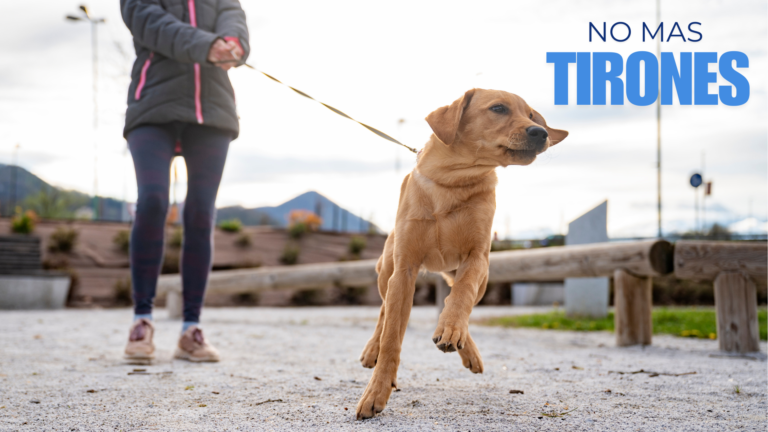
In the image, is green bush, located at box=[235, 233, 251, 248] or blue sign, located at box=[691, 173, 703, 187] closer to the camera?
blue sign, located at box=[691, 173, 703, 187]

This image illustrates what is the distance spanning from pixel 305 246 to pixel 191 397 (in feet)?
42.7

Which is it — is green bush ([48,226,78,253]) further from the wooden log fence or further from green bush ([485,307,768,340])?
the wooden log fence

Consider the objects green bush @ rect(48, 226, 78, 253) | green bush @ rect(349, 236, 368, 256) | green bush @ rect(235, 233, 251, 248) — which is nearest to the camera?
green bush @ rect(48, 226, 78, 253)

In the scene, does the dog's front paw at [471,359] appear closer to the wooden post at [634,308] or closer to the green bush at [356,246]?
the wooden post at [634,308]

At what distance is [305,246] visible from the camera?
15461 millimetres

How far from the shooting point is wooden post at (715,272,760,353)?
432cm

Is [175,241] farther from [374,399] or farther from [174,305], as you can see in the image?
[374,399]

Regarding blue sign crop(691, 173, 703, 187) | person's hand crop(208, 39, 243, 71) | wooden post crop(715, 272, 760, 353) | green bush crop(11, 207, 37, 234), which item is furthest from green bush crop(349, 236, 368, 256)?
person's hand crop(208, 39, 243, 71)

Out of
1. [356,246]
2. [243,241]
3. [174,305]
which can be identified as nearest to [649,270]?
[174,305]

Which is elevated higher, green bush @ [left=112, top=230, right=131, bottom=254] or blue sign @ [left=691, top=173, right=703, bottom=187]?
blue sign @ [left=691, top=173, right=703, bottom=187]

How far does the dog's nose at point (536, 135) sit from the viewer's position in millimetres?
1940

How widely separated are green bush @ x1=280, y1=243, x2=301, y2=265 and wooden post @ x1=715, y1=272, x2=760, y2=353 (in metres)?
10.7

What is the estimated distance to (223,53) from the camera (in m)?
2.93

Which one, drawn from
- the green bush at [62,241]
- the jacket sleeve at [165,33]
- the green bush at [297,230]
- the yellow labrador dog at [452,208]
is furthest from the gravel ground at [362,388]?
the green bush at [297,230]
